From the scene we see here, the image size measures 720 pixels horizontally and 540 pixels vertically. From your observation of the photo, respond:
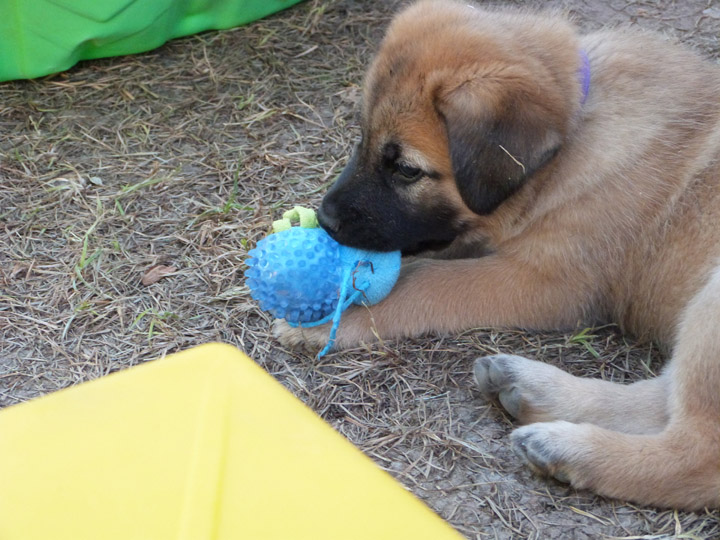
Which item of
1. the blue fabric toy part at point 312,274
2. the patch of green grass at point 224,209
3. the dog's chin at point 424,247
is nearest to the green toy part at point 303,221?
the blue fabric toy part at point 312,274

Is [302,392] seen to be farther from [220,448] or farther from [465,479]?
[220,448]

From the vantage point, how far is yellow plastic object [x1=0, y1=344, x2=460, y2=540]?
7.20 ft

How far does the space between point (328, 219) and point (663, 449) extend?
1.60m

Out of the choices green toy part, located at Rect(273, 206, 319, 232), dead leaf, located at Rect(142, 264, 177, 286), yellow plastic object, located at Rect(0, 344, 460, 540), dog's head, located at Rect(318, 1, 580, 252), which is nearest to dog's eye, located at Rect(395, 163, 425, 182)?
dog's head, located at Rect(318, 1, 580, 252)

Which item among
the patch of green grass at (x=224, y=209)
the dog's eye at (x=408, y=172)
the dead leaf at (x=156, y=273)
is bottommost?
the dead leaf at (x=156, y=273)

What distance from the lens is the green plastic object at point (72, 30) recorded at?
16.9ft

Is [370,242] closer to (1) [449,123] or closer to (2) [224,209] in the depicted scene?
(1) [449,123]

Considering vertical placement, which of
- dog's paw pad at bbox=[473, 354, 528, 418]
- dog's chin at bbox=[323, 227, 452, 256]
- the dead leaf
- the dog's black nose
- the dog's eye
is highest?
the dog's eye

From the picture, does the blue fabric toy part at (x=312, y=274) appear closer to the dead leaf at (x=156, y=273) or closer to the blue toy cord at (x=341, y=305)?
the blue toy cord at (x=341, y=305)

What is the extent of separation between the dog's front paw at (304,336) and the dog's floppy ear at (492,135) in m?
0.87

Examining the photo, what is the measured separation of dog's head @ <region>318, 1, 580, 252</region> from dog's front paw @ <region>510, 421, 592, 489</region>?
2.96 feet

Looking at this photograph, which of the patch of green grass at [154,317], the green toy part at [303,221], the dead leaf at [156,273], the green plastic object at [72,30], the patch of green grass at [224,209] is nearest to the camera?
the green toy part at [303,221]

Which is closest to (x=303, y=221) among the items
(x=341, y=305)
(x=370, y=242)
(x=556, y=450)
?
(x=370, y=242)

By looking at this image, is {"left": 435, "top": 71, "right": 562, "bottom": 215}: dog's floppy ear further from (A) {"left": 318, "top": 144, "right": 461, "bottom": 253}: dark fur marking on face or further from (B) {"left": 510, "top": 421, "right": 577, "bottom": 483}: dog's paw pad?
(B) {"left": 510, "top": 421, "right": 577, "bottom": 483}: dog's paw pad
